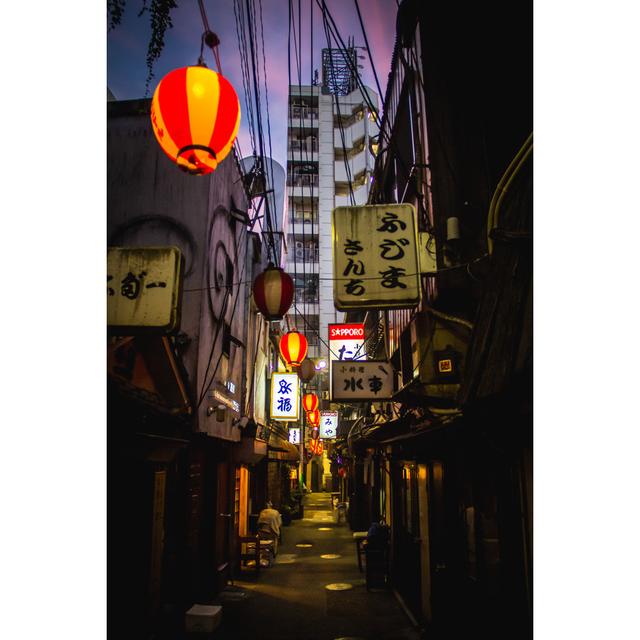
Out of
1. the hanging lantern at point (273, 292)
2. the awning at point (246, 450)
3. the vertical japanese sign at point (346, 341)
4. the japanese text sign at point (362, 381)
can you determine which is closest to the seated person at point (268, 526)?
the awning at point (246, 450)

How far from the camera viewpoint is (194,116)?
5844 mm

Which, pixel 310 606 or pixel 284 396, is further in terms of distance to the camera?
pixel 284 396

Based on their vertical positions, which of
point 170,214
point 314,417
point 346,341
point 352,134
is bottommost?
point 314,417

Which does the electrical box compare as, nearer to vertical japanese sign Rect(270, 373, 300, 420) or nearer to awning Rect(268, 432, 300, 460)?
vertical japanese sign Rect(270, 373, 300, 420)

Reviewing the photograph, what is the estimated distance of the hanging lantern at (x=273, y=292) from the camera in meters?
9.62

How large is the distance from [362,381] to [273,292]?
474 cm

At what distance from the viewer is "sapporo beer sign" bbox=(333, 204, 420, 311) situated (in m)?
7.58

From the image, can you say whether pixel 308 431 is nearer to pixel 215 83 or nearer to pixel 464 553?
pixel 464 553

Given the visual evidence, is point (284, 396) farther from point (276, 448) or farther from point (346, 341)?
point (276, 448)

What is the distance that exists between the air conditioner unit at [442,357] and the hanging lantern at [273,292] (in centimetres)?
317

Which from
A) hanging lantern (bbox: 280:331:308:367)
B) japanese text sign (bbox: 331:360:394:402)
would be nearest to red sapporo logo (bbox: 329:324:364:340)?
hanging lantern (bbox: 280:331:308:367)

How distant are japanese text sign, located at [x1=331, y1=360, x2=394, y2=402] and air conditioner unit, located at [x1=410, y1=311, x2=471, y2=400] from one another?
2701 mm

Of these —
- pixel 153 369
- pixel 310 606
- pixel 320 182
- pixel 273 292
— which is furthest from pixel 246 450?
pixel 320 182

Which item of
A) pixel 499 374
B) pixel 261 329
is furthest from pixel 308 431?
pixel 499 374
